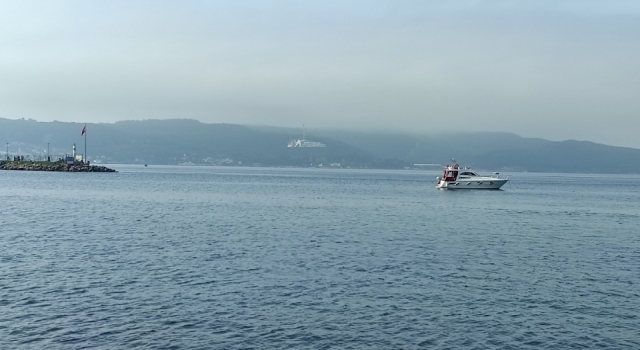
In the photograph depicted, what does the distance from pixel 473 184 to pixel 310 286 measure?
4078 inches

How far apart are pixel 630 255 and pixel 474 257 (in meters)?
10.2

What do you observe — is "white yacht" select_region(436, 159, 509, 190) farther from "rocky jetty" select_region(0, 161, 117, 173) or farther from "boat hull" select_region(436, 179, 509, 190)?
"rocky jetty" select_region(0, 161, 117, 173)

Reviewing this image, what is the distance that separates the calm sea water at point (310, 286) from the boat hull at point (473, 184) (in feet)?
236

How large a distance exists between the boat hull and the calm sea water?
236 feet

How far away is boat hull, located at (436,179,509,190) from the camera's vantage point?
410ft

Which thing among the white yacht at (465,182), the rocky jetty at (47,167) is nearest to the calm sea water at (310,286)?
the white yacht at (465,182)

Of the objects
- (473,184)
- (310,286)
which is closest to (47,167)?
(473,184)

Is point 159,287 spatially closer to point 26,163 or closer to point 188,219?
point 188,219

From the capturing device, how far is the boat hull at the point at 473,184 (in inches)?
4922

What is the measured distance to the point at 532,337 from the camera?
20438 millimetres

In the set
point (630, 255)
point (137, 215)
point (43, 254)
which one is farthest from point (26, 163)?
point (630, 255)

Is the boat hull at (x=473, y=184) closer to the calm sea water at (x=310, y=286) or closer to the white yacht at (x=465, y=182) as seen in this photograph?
the white yacht at (x=465, y=182)

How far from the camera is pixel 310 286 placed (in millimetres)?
26875

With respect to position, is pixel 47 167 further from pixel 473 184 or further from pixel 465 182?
pixel 473 184
